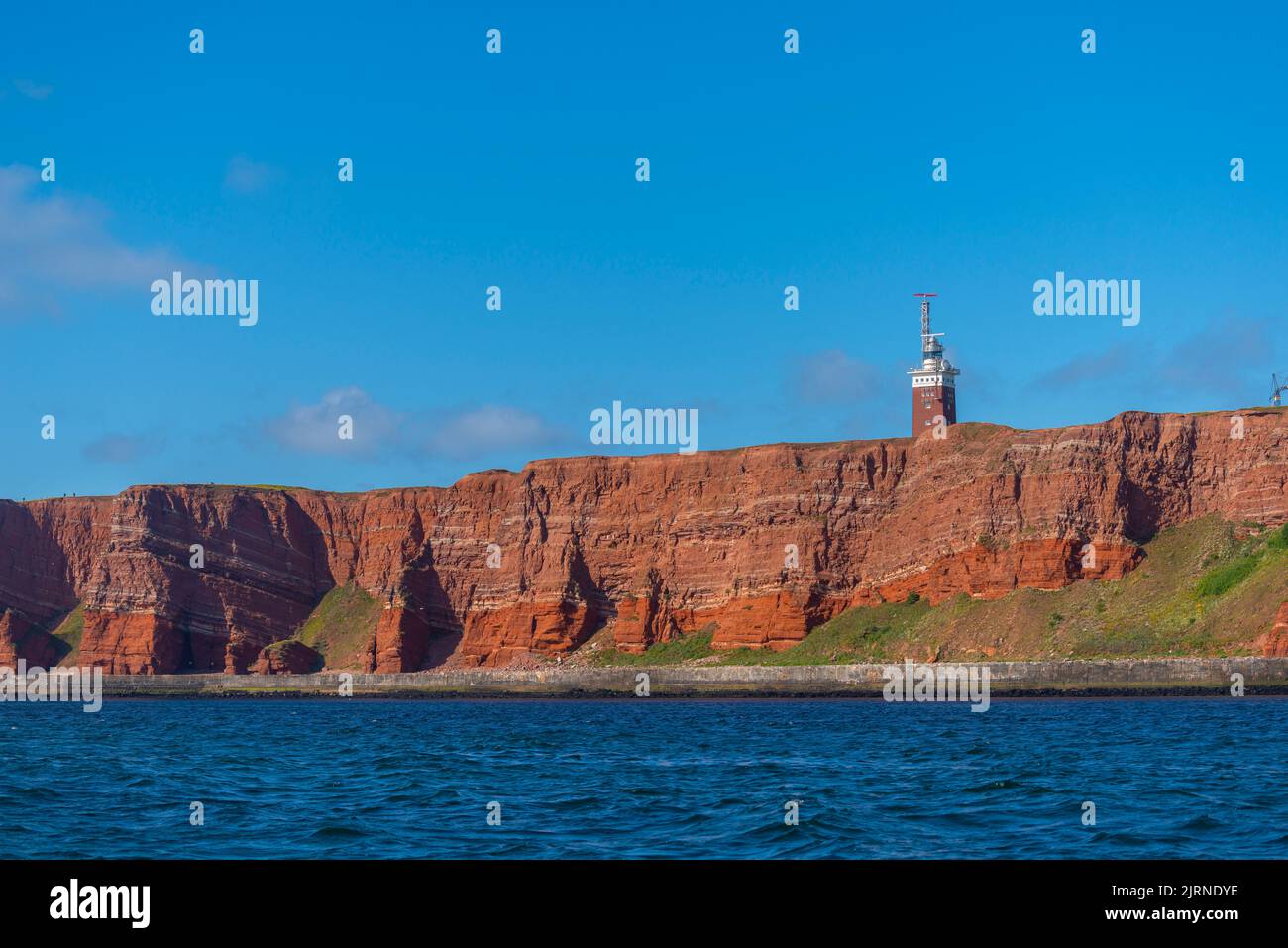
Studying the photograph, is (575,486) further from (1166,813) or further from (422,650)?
(1166,813)

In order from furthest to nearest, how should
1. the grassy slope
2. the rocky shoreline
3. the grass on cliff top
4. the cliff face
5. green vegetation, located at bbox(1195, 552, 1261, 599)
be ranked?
the grass on cliff top, the cliff face, green vegetation, located at bbox(1195, 552, 1261, 599), the grassy slope, the rocky shoreline

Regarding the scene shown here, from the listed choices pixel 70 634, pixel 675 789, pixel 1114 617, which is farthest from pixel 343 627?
pixel 675 789

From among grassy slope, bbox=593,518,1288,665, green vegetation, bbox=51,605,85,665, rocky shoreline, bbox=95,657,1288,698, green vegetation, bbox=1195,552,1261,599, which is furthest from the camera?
green vegetation, bbox=51,605,85,665

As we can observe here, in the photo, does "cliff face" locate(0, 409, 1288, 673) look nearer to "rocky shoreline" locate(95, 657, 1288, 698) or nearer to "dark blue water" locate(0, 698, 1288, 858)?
"rocky shoreline" locate(95, 657, 1288, 698)

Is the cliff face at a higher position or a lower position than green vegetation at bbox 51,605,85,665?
higher

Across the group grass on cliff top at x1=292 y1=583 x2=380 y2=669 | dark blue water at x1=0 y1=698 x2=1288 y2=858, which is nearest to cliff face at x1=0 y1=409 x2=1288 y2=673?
grass on cliff top at x1=292 y1=583 x2=380 y2=669

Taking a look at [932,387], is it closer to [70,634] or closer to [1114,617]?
[1114,617]
